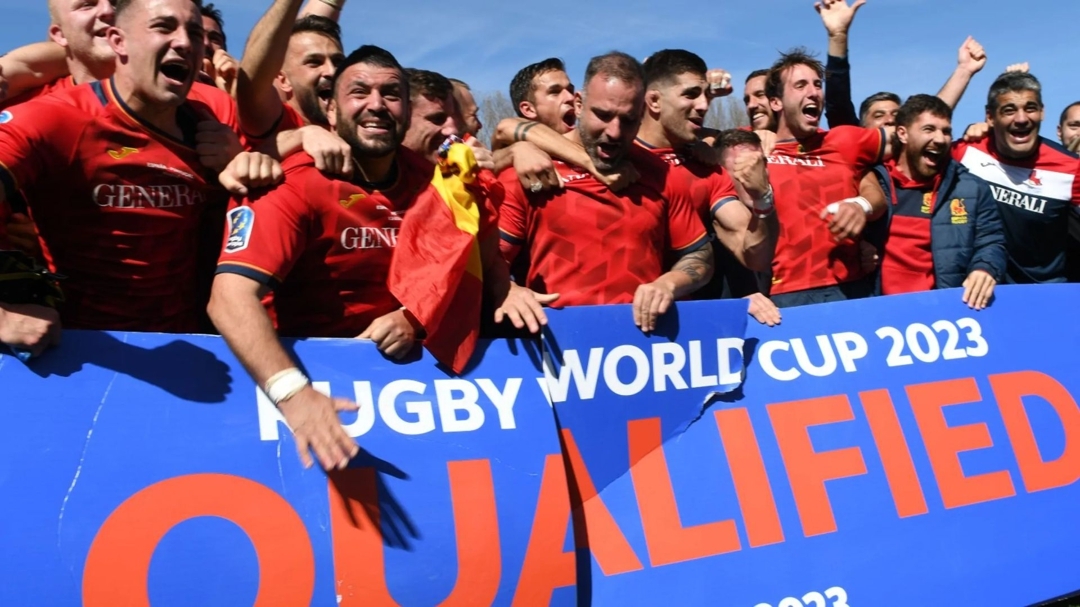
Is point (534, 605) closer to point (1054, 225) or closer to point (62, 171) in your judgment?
point (62, 171)

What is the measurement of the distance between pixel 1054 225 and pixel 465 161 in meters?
4.38

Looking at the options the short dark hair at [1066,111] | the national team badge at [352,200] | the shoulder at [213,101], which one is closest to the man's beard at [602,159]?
the national team badge at [352,200]

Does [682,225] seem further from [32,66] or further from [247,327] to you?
[32,66]

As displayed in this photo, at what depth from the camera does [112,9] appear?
3.61 meters

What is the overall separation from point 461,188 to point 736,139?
7.43ft

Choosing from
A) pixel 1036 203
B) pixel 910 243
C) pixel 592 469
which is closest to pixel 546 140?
pixel 592 469

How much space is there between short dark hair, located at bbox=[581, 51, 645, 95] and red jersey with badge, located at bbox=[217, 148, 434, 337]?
41.9 inches

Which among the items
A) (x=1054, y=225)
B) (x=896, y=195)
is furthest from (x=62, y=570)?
(x=1054, y=225)

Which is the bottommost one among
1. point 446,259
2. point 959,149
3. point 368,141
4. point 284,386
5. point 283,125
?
point 284,386

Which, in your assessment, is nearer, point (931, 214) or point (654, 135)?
point (654, 135)

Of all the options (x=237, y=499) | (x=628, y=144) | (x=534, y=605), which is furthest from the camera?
(x=628, y=144)

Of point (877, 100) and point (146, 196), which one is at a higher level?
point (877, 100)

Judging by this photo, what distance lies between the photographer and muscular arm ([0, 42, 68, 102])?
3.74 m

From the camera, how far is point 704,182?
455cm
